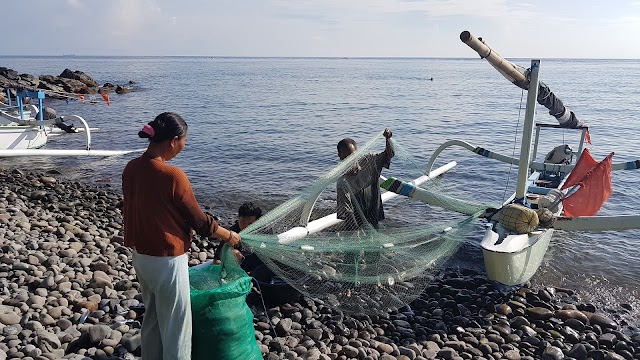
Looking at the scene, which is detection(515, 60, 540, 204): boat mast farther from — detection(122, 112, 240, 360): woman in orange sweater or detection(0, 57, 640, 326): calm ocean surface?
detection(122, 112, 240, 360): woman in orange sweater

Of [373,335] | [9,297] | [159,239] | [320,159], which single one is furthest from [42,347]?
[320,159]

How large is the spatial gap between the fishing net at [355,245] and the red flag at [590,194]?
2837 millimetres

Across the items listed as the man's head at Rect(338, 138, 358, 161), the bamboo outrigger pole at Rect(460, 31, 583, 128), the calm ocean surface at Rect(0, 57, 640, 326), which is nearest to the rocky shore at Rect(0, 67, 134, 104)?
the calm ocean surface at Rect(0, 57, 640, 326)

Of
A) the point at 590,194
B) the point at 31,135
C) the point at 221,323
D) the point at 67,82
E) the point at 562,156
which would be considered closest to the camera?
the point at 221,323

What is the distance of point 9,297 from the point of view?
541 centimetres

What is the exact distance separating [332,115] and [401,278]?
25.3 metres

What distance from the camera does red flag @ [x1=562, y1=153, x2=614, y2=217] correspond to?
8664 mm

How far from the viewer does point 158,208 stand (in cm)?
345

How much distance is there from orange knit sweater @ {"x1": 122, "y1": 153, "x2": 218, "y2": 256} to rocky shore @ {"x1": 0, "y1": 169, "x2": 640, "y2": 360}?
60.9 inches

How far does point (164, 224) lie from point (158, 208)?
0.11m

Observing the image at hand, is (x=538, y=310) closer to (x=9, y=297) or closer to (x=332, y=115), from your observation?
(x=9, y=297)

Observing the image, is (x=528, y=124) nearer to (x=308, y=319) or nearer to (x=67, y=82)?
(x=308, y=319)

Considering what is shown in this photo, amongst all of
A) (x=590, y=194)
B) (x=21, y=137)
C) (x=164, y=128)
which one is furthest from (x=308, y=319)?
→ (x=21, y=137)

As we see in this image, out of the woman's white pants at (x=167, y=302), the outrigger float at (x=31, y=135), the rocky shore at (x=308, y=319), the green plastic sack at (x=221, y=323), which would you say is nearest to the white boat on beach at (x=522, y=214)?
the rocky shore at (x=308, y=319)
